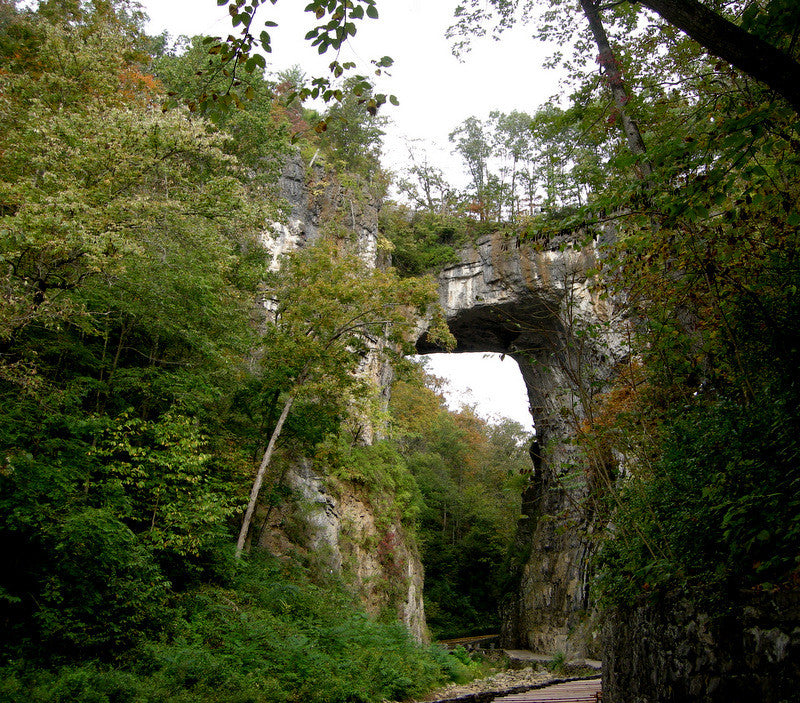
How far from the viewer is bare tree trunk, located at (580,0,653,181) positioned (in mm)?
Answer: 6652

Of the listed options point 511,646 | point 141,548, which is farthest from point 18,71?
point 511,646

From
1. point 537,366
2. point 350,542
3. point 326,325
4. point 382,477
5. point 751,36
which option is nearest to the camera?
point 751,36

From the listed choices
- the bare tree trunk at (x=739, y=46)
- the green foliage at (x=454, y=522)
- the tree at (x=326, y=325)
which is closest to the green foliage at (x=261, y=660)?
the tree at (x=326, y=325)

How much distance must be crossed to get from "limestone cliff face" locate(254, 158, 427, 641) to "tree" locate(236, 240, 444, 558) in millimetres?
2450

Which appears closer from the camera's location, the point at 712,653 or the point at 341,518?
the point at 712,653

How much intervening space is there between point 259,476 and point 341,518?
537 cm

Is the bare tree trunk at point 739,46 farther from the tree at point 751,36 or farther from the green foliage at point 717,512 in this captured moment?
the green foliage at point 717,512

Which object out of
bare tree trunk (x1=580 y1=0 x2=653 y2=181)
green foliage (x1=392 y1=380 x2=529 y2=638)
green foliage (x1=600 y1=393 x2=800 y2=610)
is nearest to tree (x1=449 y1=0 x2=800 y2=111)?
green foliage (x1=600 y1=393 x2=800 y2=610)

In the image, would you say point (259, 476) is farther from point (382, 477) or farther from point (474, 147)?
point (474, 147)

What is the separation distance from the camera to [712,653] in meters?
2.85

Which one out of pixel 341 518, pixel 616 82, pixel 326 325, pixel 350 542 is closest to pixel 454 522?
pixel 350 542

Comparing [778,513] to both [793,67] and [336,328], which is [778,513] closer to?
[793,67]

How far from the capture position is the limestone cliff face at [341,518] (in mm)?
12586

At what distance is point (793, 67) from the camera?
241 centimetres
